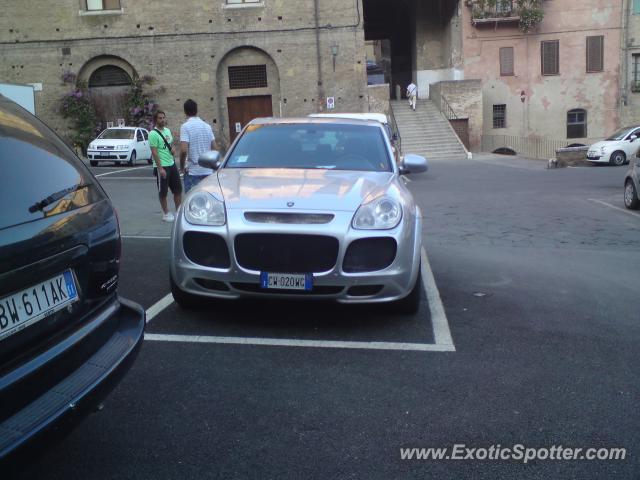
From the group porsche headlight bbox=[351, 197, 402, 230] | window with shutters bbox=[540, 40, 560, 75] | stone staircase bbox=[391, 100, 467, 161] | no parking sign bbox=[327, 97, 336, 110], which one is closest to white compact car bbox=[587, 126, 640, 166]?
stone staircase bbox=[391, 100, 467, 161]

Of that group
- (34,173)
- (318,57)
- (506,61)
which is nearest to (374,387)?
(34,173)

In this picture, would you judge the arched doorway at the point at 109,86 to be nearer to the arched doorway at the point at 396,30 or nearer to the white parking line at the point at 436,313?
the arched doorway at the point at 396,30

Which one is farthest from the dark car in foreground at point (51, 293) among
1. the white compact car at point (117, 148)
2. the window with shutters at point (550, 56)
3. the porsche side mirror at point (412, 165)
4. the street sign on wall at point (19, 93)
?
the window with shutters at point (550, 56)

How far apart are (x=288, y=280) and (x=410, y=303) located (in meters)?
1.07

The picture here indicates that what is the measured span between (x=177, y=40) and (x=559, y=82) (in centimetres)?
1969

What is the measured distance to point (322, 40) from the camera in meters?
29.9

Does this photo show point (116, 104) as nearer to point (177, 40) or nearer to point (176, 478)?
point (177, 40)

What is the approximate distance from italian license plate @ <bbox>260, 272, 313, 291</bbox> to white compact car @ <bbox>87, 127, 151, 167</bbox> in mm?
21049

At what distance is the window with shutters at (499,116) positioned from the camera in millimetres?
33938

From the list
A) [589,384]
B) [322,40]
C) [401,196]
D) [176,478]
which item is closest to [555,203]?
[401,196]

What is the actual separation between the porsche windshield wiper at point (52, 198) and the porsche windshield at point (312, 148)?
9.93 ft

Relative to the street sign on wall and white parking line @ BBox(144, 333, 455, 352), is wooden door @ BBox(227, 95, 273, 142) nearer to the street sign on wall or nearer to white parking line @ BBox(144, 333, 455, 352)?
the street sign on wall

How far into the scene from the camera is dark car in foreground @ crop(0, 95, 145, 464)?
2.31m

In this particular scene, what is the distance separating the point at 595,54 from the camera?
33312 mm
